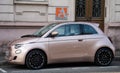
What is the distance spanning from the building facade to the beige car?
13.4 ft

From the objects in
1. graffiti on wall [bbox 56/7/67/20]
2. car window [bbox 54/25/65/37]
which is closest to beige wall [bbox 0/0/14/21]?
A: graffiti on wall [bbox 56/7/67/20]

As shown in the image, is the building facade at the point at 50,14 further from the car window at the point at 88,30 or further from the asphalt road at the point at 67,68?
the car window at the point at 88,30

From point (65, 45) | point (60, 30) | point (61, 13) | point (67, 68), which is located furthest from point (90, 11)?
point (67, 68)

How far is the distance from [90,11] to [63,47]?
6.31 m

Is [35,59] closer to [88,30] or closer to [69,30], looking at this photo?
[69,30]

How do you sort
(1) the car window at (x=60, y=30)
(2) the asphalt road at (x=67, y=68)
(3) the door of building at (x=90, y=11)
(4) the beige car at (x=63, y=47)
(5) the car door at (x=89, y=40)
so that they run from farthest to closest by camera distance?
(3) the door of building at (x=90, y=11), (5) the car door at (x=89, y=40), (1) the car window at (x=60, y=30), (4) the beige car at (x=63, y=47), (2) the asphalt road at (x=67, y=68)

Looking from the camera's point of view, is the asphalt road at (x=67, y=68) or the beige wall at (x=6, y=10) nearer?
the asphalt road at (x=67, y=68)

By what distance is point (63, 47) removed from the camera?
13.5 meters

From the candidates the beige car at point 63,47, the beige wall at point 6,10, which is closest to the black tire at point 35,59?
the beige car at point 63,47

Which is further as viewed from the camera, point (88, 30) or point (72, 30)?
point (88, 30)

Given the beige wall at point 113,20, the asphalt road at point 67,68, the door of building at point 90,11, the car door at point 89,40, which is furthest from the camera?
the door of building at point 90,11

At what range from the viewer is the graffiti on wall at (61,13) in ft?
60.6

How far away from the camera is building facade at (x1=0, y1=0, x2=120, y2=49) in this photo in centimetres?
1777

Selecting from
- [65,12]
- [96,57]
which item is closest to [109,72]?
[96,57]
